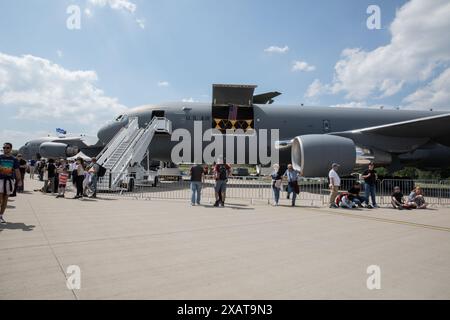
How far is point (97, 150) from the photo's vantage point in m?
25.4

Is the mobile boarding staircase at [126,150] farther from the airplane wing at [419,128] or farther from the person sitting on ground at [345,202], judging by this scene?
the airplane wing at [419,128]

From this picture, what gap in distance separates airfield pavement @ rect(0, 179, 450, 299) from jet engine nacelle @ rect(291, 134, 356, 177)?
5743 mm

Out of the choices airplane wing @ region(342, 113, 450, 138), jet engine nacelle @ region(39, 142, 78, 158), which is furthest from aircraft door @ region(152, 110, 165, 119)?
jet engine nacelle @ region(39, 142, 78, 158)

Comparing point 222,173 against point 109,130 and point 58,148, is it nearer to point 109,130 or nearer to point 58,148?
point 109,130

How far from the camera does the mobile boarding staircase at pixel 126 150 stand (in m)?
13.0

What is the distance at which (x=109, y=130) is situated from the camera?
1844 cm

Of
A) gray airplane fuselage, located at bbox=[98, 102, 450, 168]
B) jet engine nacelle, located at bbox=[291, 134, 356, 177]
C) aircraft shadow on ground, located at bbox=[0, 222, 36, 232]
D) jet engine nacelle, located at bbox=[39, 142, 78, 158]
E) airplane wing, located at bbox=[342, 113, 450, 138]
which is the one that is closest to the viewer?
aircraft shadow on ground, located at bbox=[0, 222, 36, 232]

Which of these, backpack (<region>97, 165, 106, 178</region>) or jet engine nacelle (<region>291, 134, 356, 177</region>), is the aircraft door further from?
jet engine nacelle (<region>291, 134, 356, 177</region>)

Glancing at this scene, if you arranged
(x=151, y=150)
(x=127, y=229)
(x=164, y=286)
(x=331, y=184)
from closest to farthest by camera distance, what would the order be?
1. (x=164, y=286)
2. (x=127, y=229)
3. (x=331, y=184)
4. (x=151, y=150)

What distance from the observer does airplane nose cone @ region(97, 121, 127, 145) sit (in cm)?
1816

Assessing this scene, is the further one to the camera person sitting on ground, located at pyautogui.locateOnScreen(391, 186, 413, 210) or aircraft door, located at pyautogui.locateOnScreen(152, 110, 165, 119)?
aircraft door, located at pyautogui.locateOnScreen(152, 110, 165, 119)

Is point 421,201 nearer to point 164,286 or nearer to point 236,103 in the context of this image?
point 164,286

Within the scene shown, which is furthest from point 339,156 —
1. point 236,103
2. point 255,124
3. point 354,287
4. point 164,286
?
point 164,286
